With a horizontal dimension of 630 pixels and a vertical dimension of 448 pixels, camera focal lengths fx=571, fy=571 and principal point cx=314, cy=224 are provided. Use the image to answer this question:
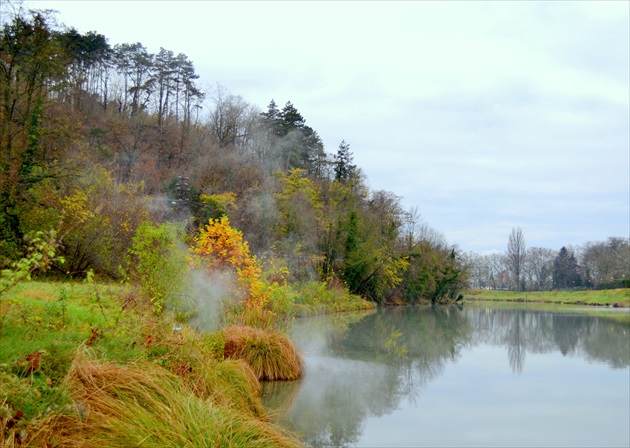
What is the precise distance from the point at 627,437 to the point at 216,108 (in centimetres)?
5019

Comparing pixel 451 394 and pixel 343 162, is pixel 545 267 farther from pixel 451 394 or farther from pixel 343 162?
pixel 451 394

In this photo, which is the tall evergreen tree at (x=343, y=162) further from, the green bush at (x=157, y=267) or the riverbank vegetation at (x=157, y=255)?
the green bush at (x=157, y=267)

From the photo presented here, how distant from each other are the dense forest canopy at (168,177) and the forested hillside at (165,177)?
0.29ft

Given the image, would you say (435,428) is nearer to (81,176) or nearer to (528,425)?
(528,425)

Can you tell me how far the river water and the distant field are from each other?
137 ft

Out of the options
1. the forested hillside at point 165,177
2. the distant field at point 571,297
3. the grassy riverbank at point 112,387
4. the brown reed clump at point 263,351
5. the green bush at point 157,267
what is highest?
the forested hillside at point 165,177

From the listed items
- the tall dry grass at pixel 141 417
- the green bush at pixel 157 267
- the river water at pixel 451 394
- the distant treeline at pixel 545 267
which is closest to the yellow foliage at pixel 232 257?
the river water at pixel 451 394

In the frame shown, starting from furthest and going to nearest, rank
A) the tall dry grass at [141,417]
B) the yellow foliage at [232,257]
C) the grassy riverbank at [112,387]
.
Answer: the yellow foliage at [232,257] → the tall dry grass at [141,417] → the grassy riverbank at [112,387]

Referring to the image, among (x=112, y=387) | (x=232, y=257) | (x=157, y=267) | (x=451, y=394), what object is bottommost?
(x=451, y=394)

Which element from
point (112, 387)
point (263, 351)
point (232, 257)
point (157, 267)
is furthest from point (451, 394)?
point (112, 387)

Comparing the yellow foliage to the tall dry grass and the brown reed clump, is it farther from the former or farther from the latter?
the tall dry grass

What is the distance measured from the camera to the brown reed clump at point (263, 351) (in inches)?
381

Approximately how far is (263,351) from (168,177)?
102ft

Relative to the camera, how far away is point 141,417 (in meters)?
4.36
